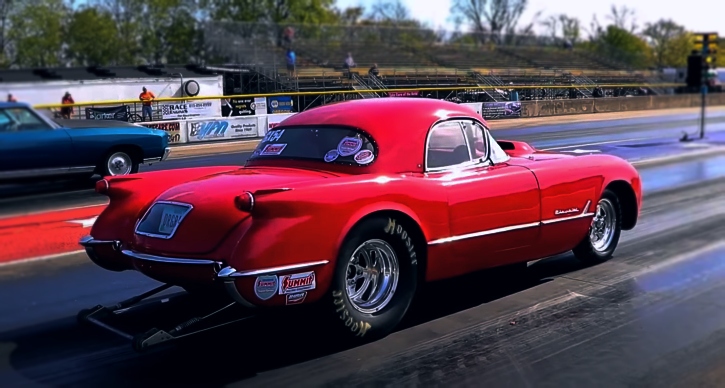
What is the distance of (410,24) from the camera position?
260 ft

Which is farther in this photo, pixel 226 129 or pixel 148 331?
pixel 226 129

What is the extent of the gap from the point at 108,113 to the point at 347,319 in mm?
2483

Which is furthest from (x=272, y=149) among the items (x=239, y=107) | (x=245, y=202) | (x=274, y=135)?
(x=239, y=107)

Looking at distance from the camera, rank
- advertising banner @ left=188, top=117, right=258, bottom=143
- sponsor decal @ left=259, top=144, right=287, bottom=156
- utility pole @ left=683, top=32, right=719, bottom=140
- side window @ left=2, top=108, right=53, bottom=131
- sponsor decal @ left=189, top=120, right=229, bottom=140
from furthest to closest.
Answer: utility pole @ left=683, top=32, right=719, bottom=140, advertising banner @ left=188, top=117, right=258, bottom=143, sponsor decal @ left=189, top=120, right=229, bottom=140, sponsor decal @ left=259, top=144, right=287, bottom=156, side window @ left=2, top=108, right=53, bottom=131

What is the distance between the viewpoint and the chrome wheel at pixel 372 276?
4.96 m

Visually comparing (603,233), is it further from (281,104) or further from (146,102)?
(281,104)

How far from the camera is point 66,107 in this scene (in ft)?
13.4

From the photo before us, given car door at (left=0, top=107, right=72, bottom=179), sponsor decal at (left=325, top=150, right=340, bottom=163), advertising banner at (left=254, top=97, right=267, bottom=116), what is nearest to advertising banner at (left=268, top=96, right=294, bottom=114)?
advertising banner at (left=254, top=97, right=267, bottom=116)

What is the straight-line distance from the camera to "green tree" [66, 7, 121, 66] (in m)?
4.82

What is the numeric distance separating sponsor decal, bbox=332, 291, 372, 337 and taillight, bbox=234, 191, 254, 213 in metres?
0.76

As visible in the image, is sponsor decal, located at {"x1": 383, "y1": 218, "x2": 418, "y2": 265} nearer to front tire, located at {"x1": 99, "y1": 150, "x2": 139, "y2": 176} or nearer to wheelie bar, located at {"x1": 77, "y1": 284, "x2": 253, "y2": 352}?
wheelie bar, located at {"x1": 77, "y1": 284, "x2": 253, "y2": 352}

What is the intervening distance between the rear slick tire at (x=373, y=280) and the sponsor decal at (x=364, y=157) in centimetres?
48

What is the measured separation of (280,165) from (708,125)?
28.4m

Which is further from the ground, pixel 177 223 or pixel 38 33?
→ pixel 38 33
